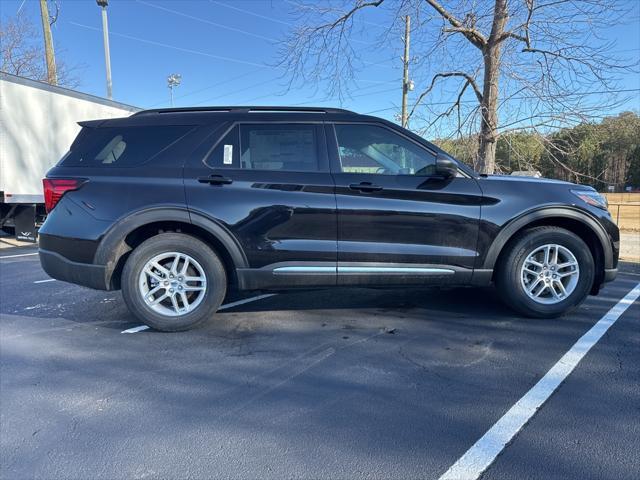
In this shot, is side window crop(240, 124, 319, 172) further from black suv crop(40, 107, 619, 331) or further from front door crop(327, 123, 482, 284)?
front door crop(327, 123, 482, 284)

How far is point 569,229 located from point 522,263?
0.64m

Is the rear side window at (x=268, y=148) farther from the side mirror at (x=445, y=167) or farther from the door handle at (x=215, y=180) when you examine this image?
the side mirror at (x=445, y=167)

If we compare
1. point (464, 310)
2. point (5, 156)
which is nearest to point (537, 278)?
point (464, 310)

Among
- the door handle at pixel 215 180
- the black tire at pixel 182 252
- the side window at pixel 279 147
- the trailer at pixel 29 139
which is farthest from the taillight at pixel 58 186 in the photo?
the trailer at pixel 29 139

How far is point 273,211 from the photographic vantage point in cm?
376

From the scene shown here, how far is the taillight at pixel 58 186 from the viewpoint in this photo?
381 cm

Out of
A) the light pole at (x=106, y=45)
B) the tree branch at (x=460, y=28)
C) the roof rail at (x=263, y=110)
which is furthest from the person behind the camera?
the light pole at (x=106, y=45)

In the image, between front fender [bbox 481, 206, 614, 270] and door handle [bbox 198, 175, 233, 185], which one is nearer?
door handle [bbox 198, 175, 233, 185]

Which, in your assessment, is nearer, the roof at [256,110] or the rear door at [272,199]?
A: the rear door at [272,199]

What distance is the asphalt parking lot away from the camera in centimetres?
218

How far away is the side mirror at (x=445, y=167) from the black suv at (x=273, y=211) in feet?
0.04

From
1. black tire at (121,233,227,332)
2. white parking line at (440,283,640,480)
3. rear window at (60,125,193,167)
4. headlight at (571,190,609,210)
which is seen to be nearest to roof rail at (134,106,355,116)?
rear window at (60,125,193,167)

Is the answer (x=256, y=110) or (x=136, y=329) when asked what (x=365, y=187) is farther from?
(x=136, y=329)

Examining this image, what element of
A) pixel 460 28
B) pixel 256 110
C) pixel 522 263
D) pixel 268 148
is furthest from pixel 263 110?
pixel 460 28
